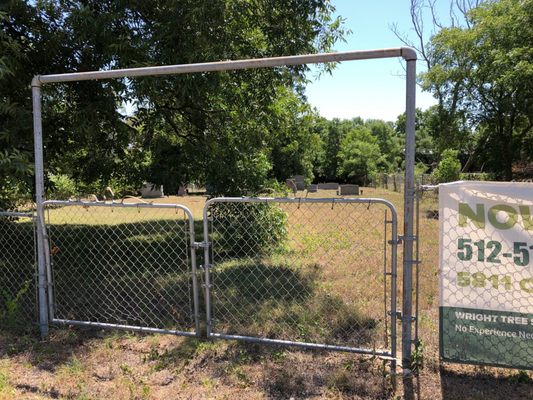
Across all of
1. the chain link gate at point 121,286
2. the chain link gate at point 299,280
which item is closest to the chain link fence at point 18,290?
the chain link gate at point 121,286

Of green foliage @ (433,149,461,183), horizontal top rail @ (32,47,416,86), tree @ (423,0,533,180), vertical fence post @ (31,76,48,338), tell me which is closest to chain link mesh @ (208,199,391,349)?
horizontal top rail @ (32,47,416,86)

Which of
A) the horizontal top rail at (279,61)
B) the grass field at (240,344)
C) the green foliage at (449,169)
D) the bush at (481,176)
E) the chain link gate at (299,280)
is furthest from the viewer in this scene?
the bush at (481,176)

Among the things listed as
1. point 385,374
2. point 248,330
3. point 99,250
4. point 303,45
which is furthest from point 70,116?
point 385,374

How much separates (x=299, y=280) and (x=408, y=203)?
296 cm

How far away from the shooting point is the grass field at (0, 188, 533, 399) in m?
3.19

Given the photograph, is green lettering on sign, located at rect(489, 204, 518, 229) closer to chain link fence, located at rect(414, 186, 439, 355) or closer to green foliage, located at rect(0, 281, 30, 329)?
chain link fence, located at rect(414, 186, 439, 355)

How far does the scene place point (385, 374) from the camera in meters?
3.25

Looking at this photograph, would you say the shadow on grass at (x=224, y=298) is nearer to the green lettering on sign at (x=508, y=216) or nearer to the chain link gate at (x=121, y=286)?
the chain link gate at (x=121, y=286)

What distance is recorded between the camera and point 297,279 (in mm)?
5953

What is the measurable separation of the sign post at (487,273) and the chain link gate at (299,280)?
0.38 meters

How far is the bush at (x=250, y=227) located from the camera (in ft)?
→ 25.0

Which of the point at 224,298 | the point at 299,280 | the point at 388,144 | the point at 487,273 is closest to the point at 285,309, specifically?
the point at 224,298

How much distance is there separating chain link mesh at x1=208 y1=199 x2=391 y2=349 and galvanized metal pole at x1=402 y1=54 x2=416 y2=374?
180 millimetres

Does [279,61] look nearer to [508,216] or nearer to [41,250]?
[508,216]
